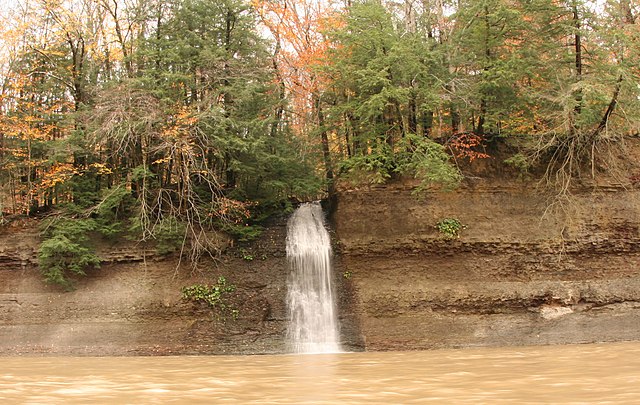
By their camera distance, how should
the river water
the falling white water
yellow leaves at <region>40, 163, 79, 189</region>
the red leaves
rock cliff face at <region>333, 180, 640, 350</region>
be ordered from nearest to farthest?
the river water < rock cliff face at <region>333, 180, 640, 350</region> < the falling white water < yellow leaves at <region>40, 163, 79, 189</region> < the red leaves

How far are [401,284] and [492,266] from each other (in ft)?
10.6

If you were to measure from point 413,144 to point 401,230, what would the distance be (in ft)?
10.3

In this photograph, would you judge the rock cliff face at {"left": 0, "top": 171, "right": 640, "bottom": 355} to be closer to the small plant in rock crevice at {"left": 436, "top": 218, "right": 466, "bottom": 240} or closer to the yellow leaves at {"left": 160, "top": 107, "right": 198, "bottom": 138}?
the small plant in rock crevice at {"left": 436, "top": 218, "right": 466, "bottom": 240}

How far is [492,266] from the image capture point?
1705cm

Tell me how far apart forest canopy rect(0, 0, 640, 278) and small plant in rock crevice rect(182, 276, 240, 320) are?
1303 millimetres

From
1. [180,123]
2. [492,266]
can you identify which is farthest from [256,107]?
[492,266]

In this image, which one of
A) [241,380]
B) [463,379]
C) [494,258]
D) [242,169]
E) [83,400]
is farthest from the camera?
[242,169]

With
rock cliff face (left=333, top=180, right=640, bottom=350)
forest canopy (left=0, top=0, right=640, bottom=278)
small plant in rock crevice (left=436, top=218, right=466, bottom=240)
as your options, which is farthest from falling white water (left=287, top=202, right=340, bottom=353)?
small plant in rock crevice (left=436, top=218, right=466, bottom=240)

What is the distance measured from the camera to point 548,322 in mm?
15867

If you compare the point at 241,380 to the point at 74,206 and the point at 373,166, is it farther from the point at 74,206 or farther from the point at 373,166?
the point at 74,206

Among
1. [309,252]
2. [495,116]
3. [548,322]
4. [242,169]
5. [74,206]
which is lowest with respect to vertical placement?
[548,322]

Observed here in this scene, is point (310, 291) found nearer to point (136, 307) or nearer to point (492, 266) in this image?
point (136, 307)

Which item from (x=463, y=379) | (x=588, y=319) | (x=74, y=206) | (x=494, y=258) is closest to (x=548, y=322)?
(x=588, y=319)

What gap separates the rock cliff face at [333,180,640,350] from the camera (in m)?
15.8
